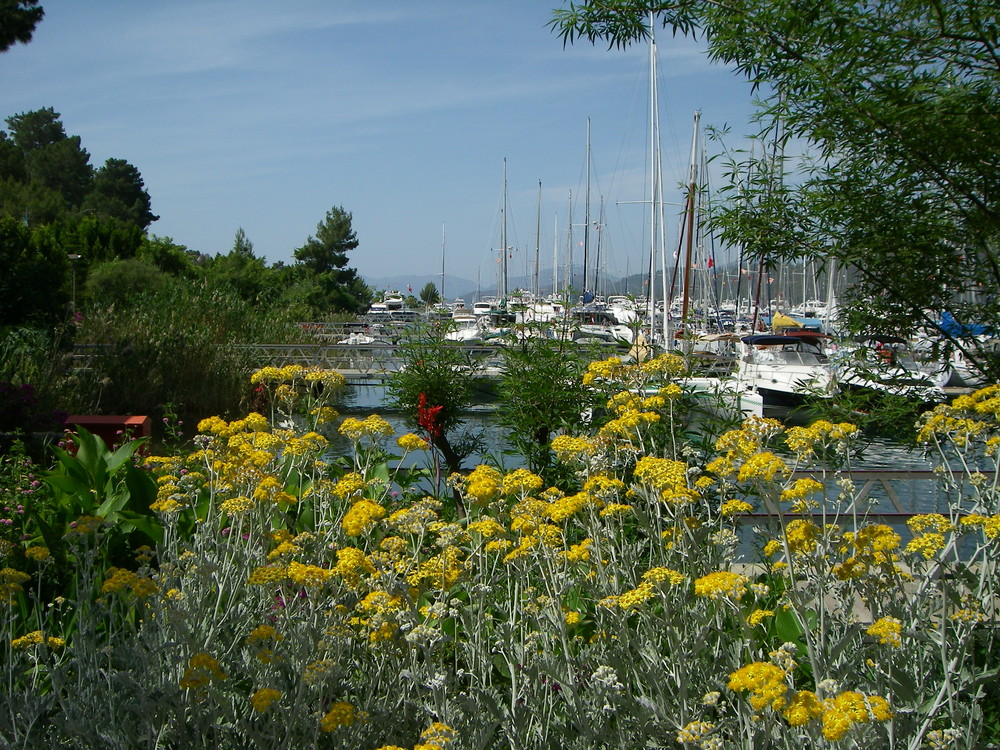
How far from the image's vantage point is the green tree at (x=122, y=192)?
6112 centimetres

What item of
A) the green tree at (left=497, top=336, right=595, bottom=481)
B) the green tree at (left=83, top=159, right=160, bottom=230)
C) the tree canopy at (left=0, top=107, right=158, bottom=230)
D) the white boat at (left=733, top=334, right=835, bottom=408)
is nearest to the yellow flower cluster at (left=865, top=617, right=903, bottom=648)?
the green tree at (left=497, top=336, right=595, bottom=481)

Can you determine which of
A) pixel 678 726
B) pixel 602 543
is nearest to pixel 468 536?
pixel 602 543

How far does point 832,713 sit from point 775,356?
69.6 ft

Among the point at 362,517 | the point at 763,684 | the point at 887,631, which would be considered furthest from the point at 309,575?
the point at 887,631

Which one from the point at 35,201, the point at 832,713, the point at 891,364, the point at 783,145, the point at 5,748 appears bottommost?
the point at 5,748

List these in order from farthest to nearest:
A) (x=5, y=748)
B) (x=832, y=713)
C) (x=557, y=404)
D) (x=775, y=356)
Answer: (x=775, y=356), (x=557, y=404), (x=5, y=748), (x=832, y=713)

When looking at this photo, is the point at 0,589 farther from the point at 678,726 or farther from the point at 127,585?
the point at 678,726

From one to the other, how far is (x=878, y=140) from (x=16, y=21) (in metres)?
10.9

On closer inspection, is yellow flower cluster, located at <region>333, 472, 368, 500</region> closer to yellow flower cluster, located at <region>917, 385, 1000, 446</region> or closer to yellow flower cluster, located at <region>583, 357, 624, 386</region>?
yellow flower cluster, located at <region>583, 357, 624, 386</region>

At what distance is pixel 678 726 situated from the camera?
2.31 m

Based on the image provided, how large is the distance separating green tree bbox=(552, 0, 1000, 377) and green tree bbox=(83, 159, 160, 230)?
6382 centimetres

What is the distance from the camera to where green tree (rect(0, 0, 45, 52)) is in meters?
10.8

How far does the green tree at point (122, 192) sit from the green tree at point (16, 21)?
54097 millimetres

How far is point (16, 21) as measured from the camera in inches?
427
